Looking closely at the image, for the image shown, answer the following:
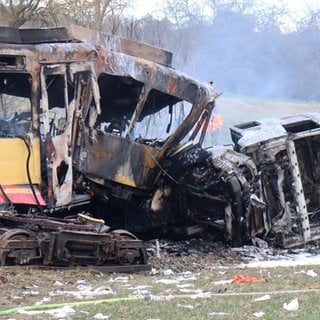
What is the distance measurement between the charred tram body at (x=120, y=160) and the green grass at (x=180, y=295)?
2.41 feet

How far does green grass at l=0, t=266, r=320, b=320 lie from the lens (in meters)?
5.30

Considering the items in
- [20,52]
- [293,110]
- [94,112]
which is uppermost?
[20,52]

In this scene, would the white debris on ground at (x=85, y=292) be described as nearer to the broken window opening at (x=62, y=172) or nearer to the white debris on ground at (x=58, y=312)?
the white debris on ground at (x=58, y=312)

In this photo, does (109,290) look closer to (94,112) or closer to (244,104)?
(94,112)

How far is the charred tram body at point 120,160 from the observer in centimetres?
837

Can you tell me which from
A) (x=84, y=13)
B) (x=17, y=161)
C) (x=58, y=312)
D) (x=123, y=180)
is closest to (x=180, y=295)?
(x=58, y=312)

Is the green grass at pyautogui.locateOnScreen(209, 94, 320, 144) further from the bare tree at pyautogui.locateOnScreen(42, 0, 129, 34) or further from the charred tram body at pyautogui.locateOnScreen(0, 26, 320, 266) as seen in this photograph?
the charred tram body at pyautogui.locateOnScreen(0, 26, 320, 266)

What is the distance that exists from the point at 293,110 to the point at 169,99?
22.5 metres

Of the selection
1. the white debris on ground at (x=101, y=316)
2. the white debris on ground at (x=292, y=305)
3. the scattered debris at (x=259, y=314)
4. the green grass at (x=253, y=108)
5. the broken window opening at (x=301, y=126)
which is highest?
the broken window opening at (x=301, y=126)

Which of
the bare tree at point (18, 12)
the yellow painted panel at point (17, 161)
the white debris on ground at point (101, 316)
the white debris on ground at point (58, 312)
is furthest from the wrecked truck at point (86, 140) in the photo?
the bare tree at point (18, 12)

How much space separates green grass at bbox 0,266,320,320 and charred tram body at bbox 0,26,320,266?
0.73 meters

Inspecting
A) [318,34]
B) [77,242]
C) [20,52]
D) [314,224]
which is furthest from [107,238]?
[318,34]

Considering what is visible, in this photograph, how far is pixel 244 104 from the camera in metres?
32.0

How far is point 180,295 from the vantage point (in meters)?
6.22
